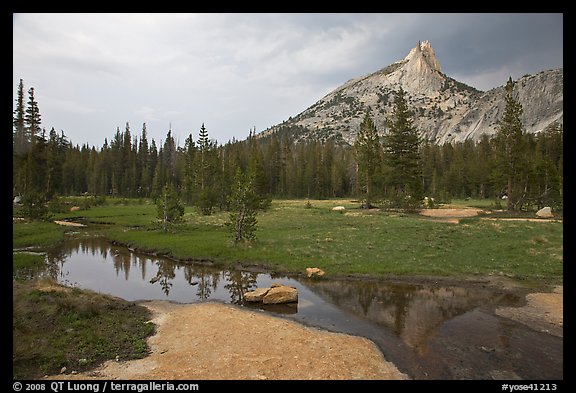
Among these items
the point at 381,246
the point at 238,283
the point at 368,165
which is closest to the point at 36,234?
the point at 238,283

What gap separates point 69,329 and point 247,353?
8.45 m

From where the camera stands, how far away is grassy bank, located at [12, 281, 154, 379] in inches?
470

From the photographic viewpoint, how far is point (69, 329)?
48.5ft

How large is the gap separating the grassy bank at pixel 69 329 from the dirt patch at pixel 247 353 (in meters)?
0.89

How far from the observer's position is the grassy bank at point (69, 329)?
39.2ft

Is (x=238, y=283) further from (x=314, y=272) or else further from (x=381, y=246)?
(x=381, y=246)

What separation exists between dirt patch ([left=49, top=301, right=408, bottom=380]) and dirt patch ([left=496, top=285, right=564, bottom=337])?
28.6 feet

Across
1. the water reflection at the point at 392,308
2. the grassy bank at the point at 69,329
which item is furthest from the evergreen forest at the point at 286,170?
the grassy bank at the point at 69,329

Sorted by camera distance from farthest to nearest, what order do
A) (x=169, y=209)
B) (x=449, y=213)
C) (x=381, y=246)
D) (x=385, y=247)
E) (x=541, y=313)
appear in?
(x=449, y=213)
(x=169, y=209)
(x=381, y=246)
(x=385, y=247)
(x=541, y=313)

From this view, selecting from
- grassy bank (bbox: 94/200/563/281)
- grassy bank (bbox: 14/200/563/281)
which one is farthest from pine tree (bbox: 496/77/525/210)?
grassy bank (bbox: 14/200/563/281)

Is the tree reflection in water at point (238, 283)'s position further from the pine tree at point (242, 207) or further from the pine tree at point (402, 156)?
the pine tree at point (402, 156)

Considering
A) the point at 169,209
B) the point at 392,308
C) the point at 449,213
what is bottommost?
the point at 392,308

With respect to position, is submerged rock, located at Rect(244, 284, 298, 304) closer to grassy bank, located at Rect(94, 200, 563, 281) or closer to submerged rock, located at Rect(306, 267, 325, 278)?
submerged rock, located at Rect(306, 267, 325, 278)

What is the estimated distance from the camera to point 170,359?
12656mm
